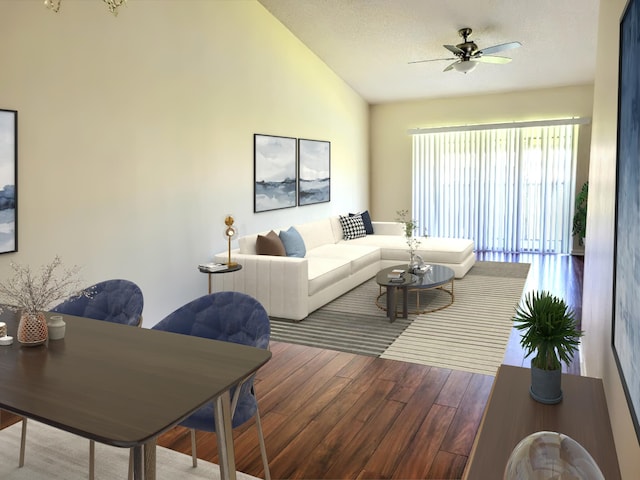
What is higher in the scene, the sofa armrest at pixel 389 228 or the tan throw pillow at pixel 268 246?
the sofa armrest at pixel 389 228

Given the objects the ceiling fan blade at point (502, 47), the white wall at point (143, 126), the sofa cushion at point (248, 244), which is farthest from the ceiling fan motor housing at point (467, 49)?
the sofa cushion at point (248, 244)

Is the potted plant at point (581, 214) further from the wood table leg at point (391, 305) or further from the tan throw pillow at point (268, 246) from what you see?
the tan throw pillow at point (268, 246)

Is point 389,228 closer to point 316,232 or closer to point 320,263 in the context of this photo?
point 316,232

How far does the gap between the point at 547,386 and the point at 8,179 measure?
3381mm

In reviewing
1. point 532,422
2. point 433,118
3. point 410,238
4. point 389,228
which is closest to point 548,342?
point 532,422

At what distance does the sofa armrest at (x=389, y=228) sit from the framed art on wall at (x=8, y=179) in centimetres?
570

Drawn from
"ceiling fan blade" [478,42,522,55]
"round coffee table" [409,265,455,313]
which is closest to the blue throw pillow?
"round coffee table" [409,265,455,313]

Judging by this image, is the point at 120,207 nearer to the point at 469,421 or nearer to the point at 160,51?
the point at 160,51

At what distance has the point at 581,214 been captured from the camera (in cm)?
815

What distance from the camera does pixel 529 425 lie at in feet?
5.62

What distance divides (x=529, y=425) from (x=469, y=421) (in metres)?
1.27

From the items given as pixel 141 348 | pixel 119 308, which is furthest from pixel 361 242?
pixel 141 348

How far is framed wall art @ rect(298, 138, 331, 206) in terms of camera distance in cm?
714

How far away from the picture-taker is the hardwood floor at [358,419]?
8.20 ft
